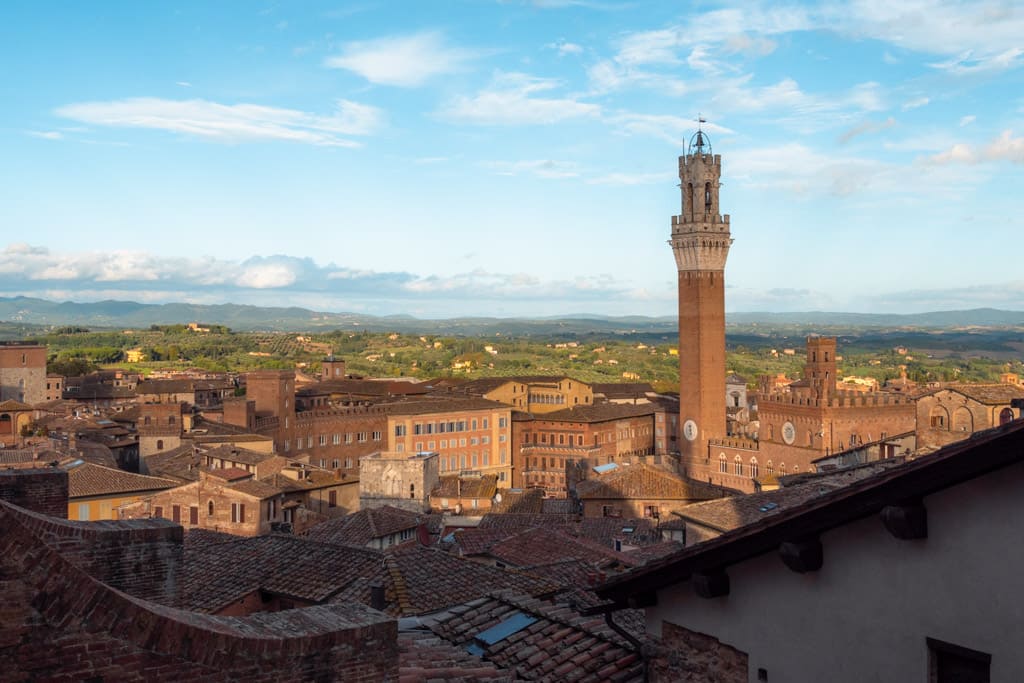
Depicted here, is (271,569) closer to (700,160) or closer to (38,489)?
(38,489)

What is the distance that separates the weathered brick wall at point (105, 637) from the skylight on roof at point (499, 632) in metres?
3.53

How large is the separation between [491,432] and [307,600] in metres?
55.8

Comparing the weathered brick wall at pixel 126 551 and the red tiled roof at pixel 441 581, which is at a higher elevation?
the weathered brick wall at pixel 126 551

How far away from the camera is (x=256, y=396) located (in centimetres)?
6425

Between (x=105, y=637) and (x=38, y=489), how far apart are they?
12.5ft

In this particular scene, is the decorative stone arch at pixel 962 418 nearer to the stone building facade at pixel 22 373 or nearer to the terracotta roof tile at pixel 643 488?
the terracotta roof tile at pixel 643 488

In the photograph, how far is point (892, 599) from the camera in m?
4.35

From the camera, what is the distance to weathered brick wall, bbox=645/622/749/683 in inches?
200

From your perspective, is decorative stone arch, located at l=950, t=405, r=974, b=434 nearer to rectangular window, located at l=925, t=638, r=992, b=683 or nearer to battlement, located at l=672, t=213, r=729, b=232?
battlement, located at l=672, t=213, r=729, b=232

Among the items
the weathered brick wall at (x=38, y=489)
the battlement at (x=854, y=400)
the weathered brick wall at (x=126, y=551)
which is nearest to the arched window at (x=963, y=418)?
the battlement at (x=854, y=400)

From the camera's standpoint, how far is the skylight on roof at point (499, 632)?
7977mm

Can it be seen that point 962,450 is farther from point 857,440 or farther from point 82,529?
point 857,440

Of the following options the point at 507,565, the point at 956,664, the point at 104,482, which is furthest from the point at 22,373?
the point at 956,664

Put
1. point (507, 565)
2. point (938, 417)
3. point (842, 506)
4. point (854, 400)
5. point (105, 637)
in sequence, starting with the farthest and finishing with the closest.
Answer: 1. point (854, 400)
2. point (938, 417)
3. point (507, 565)
4. point (842, 506)
5. point (105, 637)
